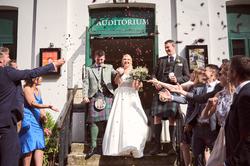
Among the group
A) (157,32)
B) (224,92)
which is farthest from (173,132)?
(157,32)

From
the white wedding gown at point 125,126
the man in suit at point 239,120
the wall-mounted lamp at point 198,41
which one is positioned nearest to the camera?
the man in suit at point 239,120

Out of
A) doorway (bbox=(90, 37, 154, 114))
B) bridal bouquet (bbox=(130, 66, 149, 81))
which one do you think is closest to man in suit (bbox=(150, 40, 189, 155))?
bridal bouquet (bbox=(130, 66, 149, 81))

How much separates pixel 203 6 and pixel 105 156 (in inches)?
158

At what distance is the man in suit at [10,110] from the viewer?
4.55 metres

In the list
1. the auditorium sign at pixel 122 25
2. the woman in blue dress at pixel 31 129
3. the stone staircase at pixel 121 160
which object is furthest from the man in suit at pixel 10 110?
the auditorium sign at pixel 122 25

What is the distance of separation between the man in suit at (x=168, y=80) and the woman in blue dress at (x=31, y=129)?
6.77ft

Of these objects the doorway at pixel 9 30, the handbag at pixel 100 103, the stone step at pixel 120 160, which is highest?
the doorway at pixel 9 30

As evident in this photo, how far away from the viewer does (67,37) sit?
26.9 ft

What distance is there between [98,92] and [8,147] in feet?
8.78

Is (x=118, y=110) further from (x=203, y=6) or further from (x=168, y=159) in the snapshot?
(x=203, y=6)

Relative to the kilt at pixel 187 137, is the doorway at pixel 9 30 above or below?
above

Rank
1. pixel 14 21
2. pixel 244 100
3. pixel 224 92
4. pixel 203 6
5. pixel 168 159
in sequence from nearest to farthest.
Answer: pixel 244 100
pixel 224 92
pixel 168 159
pixel 203 6
pixel 14 21

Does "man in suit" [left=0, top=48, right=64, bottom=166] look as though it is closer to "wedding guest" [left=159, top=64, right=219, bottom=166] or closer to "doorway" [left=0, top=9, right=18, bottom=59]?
"wedding guest" [left=159, top=64, right=219, bottom=166]

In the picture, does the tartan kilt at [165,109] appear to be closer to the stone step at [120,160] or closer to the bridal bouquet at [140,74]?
the bridal bouquet at [140,74]
